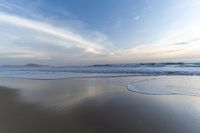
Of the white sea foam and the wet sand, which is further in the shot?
the white sea foam

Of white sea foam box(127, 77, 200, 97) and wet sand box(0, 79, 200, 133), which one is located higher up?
white sea foam box(127, 77, 200, 97)

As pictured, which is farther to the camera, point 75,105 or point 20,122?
point 75,105

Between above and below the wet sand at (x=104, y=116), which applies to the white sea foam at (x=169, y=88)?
above

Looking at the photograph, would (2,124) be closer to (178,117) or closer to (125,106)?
(125,106)

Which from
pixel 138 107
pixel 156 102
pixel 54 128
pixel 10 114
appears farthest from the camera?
pixel 156 102

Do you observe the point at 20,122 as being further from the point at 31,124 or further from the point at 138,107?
the point at 138,107

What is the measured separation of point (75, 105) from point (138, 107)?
223 centimetres

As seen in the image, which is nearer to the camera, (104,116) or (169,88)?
(104,116)

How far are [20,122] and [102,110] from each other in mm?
2407

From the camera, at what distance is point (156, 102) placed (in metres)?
5.83

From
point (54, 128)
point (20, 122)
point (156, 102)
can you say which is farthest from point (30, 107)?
point (156, 102)

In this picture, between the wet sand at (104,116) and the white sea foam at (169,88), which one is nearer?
the wet sand at (104,116)

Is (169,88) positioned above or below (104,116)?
above

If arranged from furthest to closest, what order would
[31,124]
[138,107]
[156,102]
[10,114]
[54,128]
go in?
[156,102]
[138,107]
[10,114]
[31,124]
[54,128]
